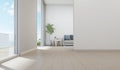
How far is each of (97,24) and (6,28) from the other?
13.2 feet

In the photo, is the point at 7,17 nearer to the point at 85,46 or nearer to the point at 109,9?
the point at 85,46

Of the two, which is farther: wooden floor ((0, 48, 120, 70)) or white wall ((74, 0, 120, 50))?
white wall ((74, 0, 120, 50))

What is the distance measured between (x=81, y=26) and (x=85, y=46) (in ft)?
2.62

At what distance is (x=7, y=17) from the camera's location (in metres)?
4.86

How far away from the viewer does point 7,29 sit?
484 centimetres

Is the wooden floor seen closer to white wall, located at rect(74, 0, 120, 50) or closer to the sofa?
white wall, located at rect(74, 0, 120, 50)

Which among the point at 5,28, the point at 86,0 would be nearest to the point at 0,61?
the point at 5,28

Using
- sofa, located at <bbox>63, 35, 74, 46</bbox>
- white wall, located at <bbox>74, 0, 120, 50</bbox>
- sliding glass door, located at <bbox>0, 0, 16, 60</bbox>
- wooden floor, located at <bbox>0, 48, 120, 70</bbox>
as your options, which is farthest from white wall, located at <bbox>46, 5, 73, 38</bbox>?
wooden floor, located at <bbox>0, 48, 120, 70</bbox>

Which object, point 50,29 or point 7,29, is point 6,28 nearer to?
point 7,29

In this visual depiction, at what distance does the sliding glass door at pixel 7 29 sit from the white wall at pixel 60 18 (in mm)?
8351

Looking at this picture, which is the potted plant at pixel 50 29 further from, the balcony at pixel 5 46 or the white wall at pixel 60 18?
the balcony at pixel 5 46

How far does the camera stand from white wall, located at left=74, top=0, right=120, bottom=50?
764cm

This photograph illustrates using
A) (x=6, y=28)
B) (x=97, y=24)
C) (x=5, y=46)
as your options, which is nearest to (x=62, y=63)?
(x=5, y=46)

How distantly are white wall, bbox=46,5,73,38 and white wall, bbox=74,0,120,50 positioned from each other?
585 centimetres
